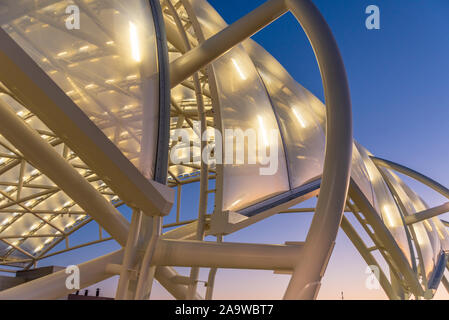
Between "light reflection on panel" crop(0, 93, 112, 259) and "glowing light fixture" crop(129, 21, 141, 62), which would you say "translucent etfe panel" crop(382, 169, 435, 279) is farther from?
"glowing light fixture" crop(129, 21, 141, 62)

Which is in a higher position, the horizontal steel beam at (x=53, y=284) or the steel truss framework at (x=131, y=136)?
the steel truss framework at (x=131, y=136)

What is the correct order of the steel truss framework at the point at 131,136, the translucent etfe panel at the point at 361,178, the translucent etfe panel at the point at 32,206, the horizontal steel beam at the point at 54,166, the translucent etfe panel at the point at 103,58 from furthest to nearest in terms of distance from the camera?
the translucent etfe panel at the point at 32,206 → the translucent etfe panel at the point at 361,178 → the translucent etfe panel at the point at 103,58 → the horizontal steel beam at the point at 54,166 → the steel truss framework at the point at 131,136

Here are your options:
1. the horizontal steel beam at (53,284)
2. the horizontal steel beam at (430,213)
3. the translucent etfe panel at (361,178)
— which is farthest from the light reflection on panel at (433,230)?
the horizontal steel beam at (53,284)

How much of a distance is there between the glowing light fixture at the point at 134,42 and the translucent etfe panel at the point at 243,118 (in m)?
6.00

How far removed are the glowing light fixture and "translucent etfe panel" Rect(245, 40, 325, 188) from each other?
9.51 metres

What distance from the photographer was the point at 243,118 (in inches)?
650

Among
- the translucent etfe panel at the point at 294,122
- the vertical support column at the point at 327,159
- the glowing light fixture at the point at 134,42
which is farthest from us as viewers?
the translucent etfe panel at the point at 294,122

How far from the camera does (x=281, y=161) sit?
1720 centimetres

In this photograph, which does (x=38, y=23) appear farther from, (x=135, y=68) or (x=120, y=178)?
(x=120, y=178)

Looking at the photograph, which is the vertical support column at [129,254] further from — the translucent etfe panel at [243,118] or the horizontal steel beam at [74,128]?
the translucent etfe panel at [243,118]

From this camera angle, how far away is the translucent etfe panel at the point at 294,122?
17.8 meters

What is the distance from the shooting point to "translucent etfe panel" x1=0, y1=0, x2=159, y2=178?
21.7 ft
